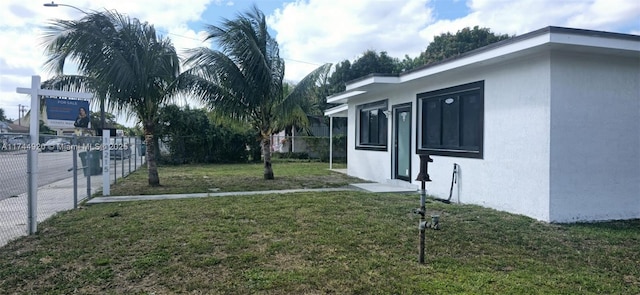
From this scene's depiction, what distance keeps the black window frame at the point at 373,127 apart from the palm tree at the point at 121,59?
5793mm

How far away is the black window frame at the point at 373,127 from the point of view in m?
11.6

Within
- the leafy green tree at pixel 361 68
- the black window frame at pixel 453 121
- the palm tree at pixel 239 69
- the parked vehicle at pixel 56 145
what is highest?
the leafy green tree at pixel 361 68

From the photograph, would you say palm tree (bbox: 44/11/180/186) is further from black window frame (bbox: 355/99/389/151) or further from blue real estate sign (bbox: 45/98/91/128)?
black window frame (bbox: 355/99/389/151)

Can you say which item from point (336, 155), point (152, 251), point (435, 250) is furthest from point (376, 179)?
point (336, 155)

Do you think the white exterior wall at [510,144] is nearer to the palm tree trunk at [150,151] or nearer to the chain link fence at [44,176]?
the chain link fence at [44,176]

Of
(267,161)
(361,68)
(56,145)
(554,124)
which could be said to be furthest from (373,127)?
(361,68)

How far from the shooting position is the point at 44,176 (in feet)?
41.1

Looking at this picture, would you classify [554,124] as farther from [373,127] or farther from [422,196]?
[373,127]

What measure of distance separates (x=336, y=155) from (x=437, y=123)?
16.1 meters

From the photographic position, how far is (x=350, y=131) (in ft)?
46.0

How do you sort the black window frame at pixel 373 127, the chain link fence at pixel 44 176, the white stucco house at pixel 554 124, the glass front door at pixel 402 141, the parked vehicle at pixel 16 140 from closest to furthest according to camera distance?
1. the parked vehicle at pixel 16 140
2. the chain link fence at pixel 44 176
3. the white stucco house at pixel 554 124
4. the glass front door at pixel 402 141
5. the black window frame at pixel 373 127

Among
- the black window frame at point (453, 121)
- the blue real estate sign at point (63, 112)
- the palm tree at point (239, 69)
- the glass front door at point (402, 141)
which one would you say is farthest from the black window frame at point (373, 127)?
the blue real estate sign at point (63, 112)

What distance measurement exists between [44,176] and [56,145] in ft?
20.2

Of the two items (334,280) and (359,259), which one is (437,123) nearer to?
(359,259)
